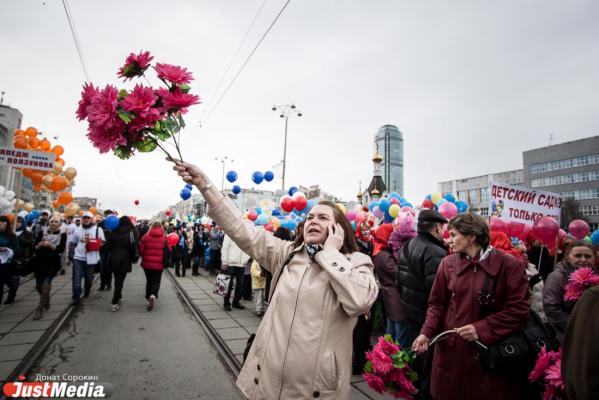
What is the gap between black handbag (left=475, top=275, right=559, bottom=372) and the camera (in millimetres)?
2100

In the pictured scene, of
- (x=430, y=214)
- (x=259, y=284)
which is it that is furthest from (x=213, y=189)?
(x=259, y=284)

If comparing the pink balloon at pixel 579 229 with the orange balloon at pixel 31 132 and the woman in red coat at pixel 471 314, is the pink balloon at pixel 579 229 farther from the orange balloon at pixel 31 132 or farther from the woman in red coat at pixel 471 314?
the orange balloon at pixel 31 132

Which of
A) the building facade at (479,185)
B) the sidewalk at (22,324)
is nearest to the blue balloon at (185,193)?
the sidewalk at (22,324)

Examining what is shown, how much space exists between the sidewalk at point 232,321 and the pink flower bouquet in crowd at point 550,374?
1.80 m

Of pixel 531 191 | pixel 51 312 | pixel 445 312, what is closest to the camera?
pixel 445 312

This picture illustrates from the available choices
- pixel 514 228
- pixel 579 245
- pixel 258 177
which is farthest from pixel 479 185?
pixel 579 245

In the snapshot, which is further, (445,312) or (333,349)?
(445,312)

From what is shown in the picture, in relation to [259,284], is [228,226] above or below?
above

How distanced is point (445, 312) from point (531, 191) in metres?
4.03

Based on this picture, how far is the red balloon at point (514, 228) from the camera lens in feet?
18.7

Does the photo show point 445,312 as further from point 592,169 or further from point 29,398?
point 592,169

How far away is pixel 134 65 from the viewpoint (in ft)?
6.22

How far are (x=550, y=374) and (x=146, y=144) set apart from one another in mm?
2850

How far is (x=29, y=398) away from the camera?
305 centimetres
